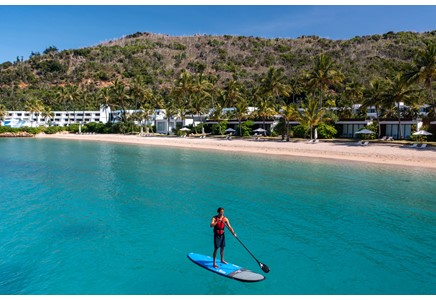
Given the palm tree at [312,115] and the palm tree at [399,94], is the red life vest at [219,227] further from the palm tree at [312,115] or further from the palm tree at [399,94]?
the palm tree at [399,94]

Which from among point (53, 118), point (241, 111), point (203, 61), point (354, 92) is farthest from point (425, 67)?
point (203, 61)

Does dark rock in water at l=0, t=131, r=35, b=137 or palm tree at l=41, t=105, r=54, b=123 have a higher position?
palm tree at l=41, t=105, r=54, b=123

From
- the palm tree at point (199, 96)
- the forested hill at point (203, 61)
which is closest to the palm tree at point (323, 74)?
the palm tree at point (199, 96)

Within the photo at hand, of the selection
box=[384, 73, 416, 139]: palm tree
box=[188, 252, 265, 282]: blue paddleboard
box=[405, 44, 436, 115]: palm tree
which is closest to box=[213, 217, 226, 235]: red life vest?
box=[188, 252, 265, 282]: blue paddleboard

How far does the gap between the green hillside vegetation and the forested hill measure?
455mm

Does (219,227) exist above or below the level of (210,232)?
above

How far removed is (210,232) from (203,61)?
157 meters

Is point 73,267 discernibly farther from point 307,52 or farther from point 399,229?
point 307,52

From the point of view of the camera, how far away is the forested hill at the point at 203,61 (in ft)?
407

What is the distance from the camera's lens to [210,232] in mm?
14906

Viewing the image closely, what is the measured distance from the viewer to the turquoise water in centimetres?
1044

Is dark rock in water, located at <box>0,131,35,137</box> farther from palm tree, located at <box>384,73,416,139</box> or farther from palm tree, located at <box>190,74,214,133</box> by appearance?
palm tree, located at <box>384,73,416,139</box>

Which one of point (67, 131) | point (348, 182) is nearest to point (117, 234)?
point (348, 182)

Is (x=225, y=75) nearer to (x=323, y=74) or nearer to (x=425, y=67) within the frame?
(x=323, y=74)
